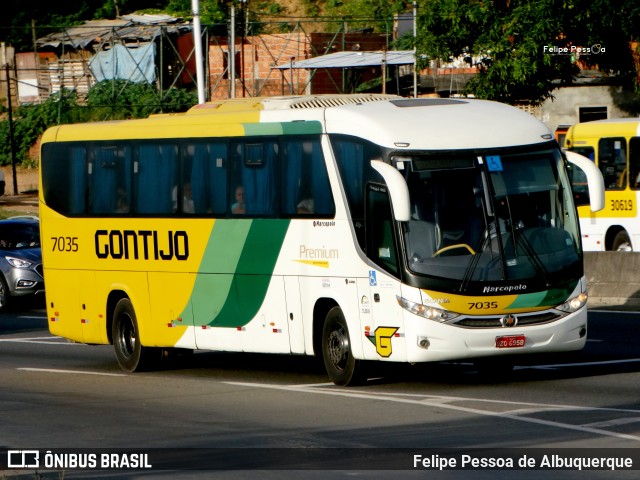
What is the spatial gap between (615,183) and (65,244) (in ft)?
48.2

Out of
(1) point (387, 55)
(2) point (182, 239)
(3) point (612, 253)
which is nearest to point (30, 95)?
(1) point (387, 55)

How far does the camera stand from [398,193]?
46.3ft

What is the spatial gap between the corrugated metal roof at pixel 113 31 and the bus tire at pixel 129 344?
4576cm

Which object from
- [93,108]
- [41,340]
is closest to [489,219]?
[41,340]

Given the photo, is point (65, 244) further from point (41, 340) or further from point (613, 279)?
point (613, 279)

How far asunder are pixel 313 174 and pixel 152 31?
50.5m

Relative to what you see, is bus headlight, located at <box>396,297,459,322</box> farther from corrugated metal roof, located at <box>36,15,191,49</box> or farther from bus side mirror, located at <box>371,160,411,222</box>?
corrugated metal roof, located at <box>36,15,191,49</box>

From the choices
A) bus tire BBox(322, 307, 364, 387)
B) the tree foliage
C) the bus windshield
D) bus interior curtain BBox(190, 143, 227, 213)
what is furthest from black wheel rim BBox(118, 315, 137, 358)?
the tree foliage

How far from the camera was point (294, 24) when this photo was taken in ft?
235

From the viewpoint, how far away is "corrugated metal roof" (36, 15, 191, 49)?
65000mm

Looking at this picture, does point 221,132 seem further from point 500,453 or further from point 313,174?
point 500,453

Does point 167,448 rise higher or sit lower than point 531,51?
lower

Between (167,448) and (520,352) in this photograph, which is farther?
(520,352)

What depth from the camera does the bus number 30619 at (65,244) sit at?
19.2m
